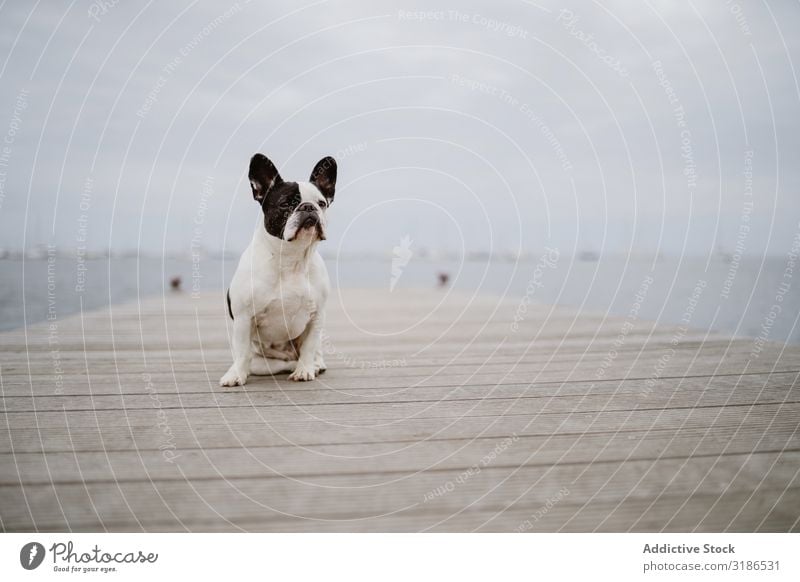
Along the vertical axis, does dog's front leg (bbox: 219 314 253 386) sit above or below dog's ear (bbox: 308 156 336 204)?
below

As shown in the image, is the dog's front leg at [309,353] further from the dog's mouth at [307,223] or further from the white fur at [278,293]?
the dog's mouth at [307,223]

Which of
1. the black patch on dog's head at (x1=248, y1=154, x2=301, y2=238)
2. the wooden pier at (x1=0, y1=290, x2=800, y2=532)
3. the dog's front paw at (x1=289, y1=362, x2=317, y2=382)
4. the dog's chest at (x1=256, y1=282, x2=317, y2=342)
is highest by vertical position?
the black patch on dog's head at (x1=248, y1=154, x2=301, y2=238)

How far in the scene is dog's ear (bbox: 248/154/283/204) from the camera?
3.54 m

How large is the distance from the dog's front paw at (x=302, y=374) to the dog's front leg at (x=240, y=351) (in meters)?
0.32

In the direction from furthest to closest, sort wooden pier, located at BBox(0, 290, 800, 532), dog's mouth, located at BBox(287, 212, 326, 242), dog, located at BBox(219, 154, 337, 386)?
dog, located at BBox(219, 154, 337, 386)
dog's mouth, located at BBox(287, 212, 326, 242)
wooden pier, located at BBox(0, 290, 800, 532)

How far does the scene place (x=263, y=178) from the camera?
3.58 m

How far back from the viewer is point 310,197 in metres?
3.58

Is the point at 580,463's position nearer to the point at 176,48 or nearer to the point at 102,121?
the point at 176,48

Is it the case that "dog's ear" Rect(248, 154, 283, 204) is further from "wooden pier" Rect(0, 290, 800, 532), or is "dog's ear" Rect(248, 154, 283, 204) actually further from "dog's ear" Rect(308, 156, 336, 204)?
"wooden pier" Rect(0, 290, 800, 532)

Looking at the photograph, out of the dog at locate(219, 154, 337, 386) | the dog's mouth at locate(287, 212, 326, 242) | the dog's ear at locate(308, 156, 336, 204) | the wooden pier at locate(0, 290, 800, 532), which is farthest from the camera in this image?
the dog's ear at locate(308, 156, 336, 204)

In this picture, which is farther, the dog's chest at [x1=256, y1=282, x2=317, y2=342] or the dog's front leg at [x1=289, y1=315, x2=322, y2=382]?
the dog's front leg at [x1=289, y1=315, x2=322, y2=382]
